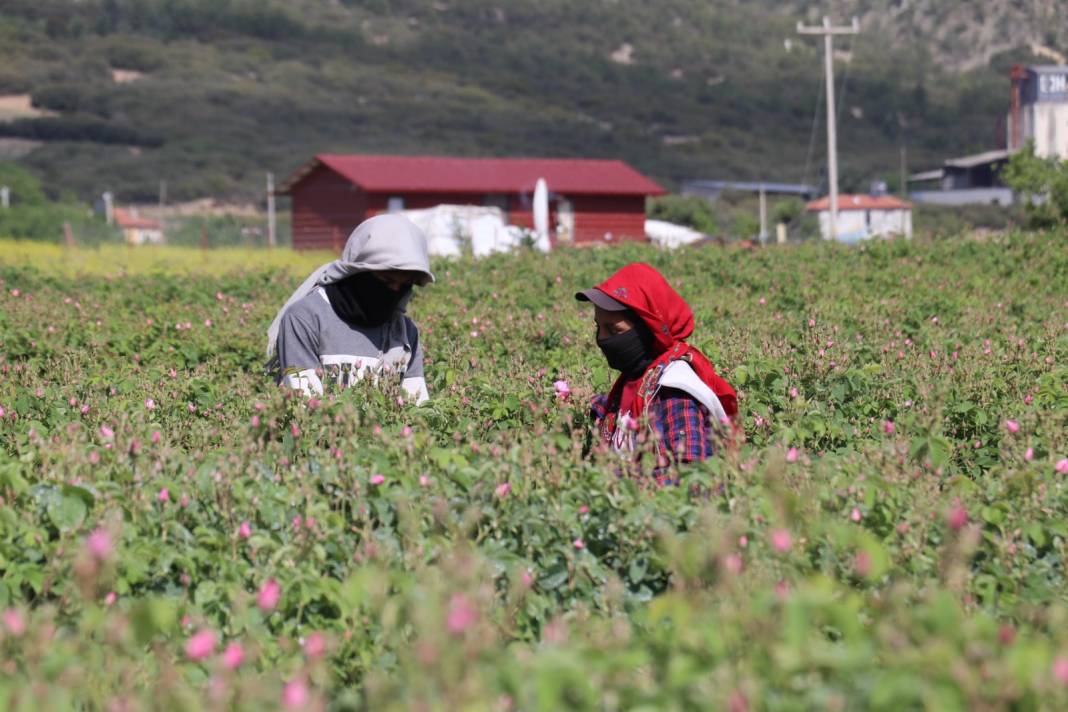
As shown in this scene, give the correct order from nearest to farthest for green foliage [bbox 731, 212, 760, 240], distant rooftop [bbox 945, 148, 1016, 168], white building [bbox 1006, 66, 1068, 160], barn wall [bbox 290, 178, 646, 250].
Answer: barn wall [bbox 290, 178, 646, 250]
green foliage [bbox 731, 212, 760, 240]
white building [bbox 1006, 66, 1068, 160]
distant rooftop [bbox 945, 148, 1016, 168]

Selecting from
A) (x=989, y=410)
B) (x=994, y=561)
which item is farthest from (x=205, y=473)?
(x=989, y=410)

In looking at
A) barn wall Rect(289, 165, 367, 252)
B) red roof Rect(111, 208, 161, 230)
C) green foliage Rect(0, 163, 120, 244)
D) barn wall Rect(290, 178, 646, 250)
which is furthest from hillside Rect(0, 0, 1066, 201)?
barn wall Rect(290, 178, 646, 250)

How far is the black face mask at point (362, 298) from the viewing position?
18.3ft

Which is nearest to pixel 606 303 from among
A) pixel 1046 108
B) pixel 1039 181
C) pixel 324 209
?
pixel 1039 181

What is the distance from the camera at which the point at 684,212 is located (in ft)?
229

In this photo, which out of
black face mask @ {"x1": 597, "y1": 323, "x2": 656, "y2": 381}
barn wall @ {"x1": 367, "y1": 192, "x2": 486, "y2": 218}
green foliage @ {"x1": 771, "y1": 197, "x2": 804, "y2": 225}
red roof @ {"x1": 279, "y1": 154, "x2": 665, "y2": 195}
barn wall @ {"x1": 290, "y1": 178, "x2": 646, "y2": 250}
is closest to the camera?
black face mask @ {"x1": 597, "y1": 323, "x2": 656, "y2": 381}

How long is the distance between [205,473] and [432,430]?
1.46 meters

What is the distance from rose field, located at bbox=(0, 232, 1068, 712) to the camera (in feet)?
6.97

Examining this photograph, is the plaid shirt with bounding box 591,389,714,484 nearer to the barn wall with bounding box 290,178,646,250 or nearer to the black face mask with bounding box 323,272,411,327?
the black face mask with bounding box 323,272,411,327

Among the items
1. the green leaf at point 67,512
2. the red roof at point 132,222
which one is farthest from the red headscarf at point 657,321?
the red roof at point 132,222

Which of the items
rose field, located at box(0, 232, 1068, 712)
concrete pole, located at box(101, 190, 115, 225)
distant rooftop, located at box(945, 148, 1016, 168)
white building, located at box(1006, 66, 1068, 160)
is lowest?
rose field, located at box(0, 232, 1068, 712)

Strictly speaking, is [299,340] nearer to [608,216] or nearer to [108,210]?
[608,216]

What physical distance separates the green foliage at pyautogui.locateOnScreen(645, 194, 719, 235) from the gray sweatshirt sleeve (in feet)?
202

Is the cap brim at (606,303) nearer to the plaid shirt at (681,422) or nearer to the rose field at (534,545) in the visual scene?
the plaid shirt at (681,422)
